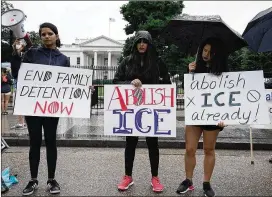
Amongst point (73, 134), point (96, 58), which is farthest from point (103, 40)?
point (73, 134)

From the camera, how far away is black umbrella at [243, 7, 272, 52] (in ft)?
12.7

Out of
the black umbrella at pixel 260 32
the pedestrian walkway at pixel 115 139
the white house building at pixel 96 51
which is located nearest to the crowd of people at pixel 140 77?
the black umbrella at pixel 260 32

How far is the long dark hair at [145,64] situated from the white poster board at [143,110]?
15 centimetres

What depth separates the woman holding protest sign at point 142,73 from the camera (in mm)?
3611

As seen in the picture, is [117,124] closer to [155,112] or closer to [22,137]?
[155,112]

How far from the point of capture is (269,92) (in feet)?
19.0

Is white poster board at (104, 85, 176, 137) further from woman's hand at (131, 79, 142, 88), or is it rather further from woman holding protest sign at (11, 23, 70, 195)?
woman holding protest sign at (11, 23, 70, 195)

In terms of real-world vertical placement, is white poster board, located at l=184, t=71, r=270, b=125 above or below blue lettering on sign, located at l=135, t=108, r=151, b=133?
above

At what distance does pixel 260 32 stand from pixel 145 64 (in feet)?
5.61

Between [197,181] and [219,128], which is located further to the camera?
[197,181]

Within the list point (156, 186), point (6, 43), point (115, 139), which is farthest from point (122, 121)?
point (6, 43)

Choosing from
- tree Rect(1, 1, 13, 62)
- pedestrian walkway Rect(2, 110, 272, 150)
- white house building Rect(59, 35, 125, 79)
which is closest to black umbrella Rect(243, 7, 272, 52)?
pedestrian walkway Rect(2, 110, 272, 150)

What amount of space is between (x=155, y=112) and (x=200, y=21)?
3.93ft

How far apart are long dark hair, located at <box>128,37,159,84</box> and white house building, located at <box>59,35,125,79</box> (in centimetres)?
7305
